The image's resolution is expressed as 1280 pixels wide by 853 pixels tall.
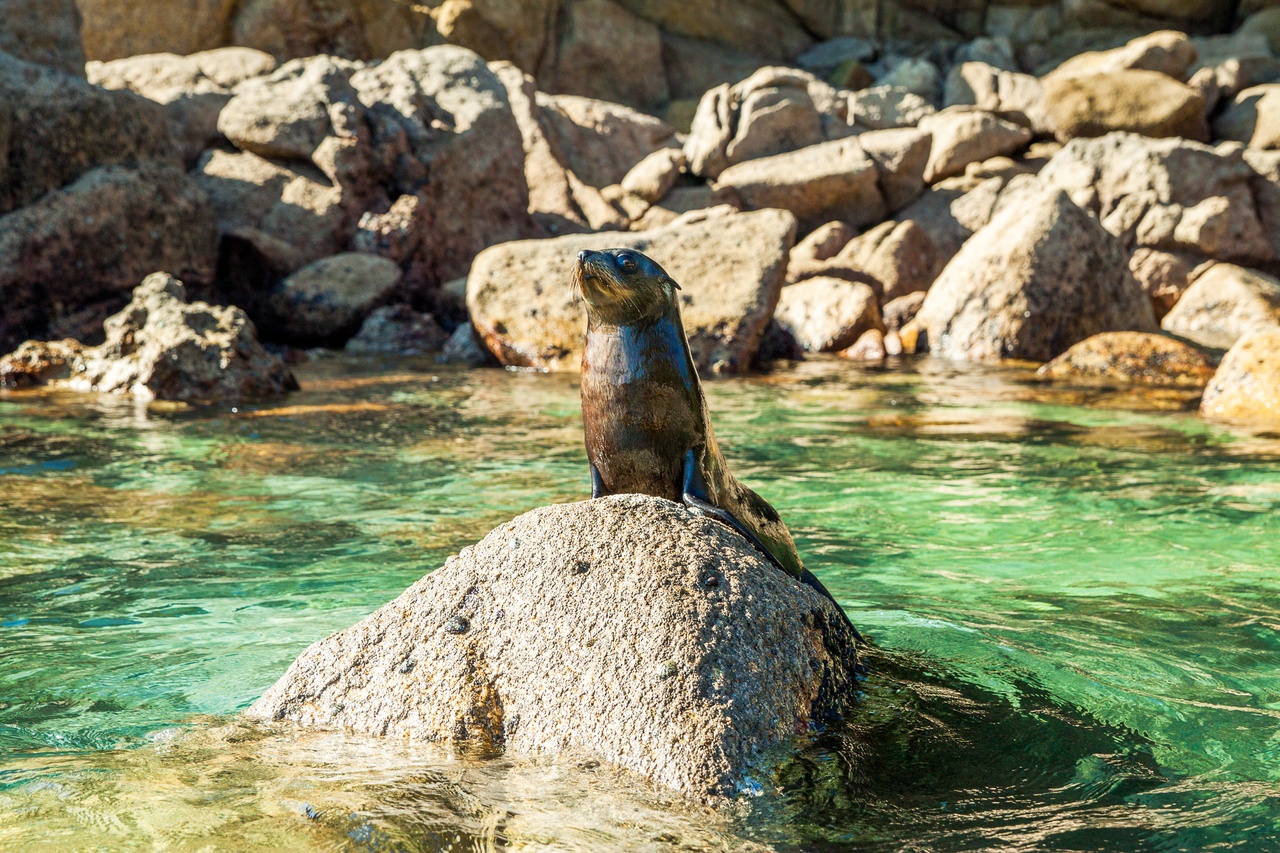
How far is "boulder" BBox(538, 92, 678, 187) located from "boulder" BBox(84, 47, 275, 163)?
484 centimetres

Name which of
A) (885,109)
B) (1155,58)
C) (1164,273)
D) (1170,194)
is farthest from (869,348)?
(1155,58)

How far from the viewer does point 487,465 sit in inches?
304

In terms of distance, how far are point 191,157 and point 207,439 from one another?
8.36 metres

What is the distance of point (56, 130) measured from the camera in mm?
12820

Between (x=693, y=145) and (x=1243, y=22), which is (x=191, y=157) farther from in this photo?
(x=1243, y=22)

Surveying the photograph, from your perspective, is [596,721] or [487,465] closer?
[596,721]

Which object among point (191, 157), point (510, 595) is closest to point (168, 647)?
point (510, 595)

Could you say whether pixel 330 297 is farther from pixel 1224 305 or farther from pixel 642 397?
pixel 1224 305

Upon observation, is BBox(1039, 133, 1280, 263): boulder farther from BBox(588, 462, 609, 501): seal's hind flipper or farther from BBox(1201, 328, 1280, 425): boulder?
BBox(588, 462, 609, 501): seal's hind flipper

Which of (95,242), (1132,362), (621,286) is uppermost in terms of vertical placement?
(95,242)

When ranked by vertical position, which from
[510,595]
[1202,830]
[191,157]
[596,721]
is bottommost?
[1202,830]

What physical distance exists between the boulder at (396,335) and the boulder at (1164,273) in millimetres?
10054

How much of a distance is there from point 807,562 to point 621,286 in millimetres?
2207

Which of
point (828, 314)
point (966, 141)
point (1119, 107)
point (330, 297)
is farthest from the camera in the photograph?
point (1119, 107)
